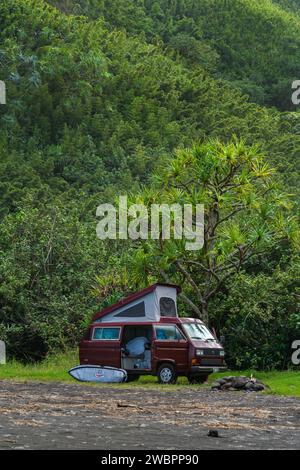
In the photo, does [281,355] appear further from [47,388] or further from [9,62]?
[9,62]

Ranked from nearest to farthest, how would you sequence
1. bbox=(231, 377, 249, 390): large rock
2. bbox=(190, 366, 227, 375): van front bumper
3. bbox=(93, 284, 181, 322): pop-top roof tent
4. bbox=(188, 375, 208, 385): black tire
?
bbox=(231, 377, 249, 390): large rock → bbox=(190, 366, 227, 375): van front bumper → bbox=(188, 375, 208, 385): black tire → bbox=(93, 284, 181, 322): pop-top roof tent

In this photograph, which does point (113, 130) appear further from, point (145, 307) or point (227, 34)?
point (227, 34)

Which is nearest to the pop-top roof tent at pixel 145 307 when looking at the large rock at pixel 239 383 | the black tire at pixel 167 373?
the black tire at pixel 167 373

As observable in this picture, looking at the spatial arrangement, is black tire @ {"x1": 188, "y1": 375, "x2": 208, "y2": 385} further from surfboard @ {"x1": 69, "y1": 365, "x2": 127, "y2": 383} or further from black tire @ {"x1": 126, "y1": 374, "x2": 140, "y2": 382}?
surfboard @ {"x1": 69, "y1": 365, "x2": 127, "y2": 383}

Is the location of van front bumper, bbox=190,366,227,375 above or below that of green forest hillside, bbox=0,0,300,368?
below

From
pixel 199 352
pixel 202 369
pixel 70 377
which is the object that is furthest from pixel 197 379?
pixel 70 377

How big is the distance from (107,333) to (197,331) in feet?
7.60

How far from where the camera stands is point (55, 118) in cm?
6156

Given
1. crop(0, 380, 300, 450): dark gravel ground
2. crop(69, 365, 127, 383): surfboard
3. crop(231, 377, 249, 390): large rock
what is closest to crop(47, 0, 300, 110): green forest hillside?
crop(69, 365, 127, 383): surfboard

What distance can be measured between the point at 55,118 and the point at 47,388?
Result: 45.5 meters

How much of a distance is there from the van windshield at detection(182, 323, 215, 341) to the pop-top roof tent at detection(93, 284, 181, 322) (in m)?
0.78

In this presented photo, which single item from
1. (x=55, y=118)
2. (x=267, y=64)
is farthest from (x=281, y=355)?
(x=267, y=64)

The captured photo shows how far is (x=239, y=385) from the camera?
1844 centimetres

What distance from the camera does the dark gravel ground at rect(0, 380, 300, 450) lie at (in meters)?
8.59
